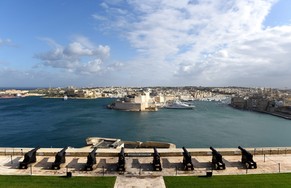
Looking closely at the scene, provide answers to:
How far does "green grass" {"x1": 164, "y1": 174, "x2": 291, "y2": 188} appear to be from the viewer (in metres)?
9.33

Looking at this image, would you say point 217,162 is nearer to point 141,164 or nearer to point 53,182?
point 141,164

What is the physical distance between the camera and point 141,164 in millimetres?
11289

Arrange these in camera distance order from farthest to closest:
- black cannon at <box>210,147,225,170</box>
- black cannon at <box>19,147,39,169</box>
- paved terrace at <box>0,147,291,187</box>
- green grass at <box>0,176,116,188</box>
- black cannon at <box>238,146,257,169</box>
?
black cannon at <box>238,146,257,169</box>, black cannon at <box>210,147,225,170</box>, black cannon at <box>19,147,39,169</box>, paved terrace at <box>0,147,291,187</box>, green grass at <box>0,176,116,188</box>

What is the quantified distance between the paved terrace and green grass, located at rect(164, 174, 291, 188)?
416 mm

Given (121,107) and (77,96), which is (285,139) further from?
(77,96)

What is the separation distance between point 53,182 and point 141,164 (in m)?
3.53

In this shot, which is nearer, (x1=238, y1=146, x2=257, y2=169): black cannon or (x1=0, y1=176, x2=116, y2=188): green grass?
(x1=0, y1=176, x2=116, y2=188): green grass

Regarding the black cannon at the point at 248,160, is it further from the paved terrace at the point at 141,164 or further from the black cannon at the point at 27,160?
the black cannon at the point at 27,160

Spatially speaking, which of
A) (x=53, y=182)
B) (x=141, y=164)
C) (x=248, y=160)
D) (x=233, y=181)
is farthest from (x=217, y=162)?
(x=53, y=182)

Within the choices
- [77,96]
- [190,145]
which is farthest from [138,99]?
[77,96]

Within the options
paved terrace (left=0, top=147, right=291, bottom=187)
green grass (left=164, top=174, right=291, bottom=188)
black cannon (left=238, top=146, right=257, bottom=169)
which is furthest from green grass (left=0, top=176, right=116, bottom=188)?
black cannon (left=238, top=146, right=257, bottom=169)

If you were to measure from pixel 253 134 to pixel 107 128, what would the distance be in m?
21.0

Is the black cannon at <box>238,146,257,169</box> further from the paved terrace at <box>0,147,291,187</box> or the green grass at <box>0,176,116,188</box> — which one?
the green grass at <box>0,176,116,188</box>

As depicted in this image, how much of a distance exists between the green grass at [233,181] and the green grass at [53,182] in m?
2.24
